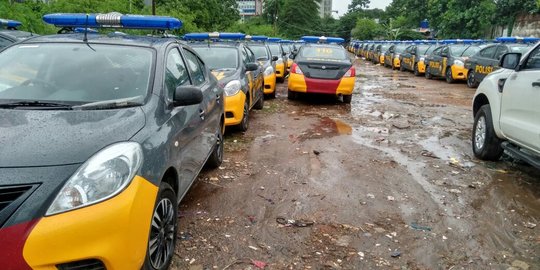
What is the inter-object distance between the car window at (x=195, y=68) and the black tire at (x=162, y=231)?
1843 millimetres

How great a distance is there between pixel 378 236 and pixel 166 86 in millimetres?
2232

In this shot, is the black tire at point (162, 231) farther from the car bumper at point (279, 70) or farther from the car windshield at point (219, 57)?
the car bumper at point (279, 70)

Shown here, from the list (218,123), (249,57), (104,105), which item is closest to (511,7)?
(249,57)

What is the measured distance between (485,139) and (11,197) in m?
5.81

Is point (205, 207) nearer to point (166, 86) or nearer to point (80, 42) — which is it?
point (166, 86)

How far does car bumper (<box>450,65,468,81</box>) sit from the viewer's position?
1623 cm

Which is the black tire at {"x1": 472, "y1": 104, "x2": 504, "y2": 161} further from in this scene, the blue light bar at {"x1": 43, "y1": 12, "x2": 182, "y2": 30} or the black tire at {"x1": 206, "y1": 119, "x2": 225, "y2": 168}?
the blue light bar at {"x1": 43, "y1": 12, "x2": 182, "y2": 30}

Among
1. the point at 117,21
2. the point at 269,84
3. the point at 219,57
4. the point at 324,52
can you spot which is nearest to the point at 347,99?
the point at 324,52

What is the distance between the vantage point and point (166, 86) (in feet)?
11.7

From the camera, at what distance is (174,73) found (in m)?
4.00

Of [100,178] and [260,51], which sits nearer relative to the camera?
[100,178]

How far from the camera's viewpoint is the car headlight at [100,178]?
2.23m

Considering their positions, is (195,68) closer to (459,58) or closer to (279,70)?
(279,70)

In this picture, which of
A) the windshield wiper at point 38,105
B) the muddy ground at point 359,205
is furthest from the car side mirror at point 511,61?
the windshield wiper at point 38,105
